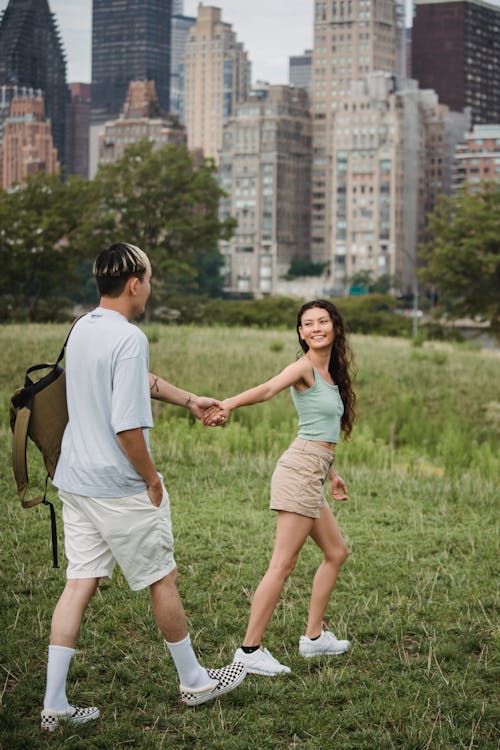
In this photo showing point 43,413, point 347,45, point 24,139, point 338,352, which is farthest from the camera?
point 347,45

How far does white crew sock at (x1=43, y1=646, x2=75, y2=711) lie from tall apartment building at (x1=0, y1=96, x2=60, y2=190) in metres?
173

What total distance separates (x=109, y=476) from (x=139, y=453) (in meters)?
0.14

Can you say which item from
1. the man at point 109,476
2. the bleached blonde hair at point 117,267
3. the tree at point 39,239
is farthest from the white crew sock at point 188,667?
the tree at point 39,239

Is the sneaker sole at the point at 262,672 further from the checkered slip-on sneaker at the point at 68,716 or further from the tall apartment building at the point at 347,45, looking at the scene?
the tall apartment building at the point at 347,45

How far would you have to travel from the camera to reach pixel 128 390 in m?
3.88

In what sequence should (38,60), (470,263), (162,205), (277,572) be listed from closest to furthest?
(277,572)
(470,263)
(162,205)
(38,60)

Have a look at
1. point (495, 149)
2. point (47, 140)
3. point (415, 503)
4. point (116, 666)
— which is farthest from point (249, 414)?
point (47, 140)

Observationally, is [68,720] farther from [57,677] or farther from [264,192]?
[264,192]

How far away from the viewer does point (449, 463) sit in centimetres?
1066

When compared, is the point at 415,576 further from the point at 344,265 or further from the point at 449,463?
the point at 344,265

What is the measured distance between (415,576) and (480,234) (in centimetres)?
3748

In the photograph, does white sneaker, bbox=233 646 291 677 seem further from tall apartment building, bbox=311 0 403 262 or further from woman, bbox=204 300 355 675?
tall apartment building, bbox=311 0 403 262

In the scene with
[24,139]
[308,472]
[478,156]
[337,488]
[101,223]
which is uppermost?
[24,139]

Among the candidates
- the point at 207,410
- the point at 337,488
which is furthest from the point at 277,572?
the point at 207,410
